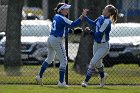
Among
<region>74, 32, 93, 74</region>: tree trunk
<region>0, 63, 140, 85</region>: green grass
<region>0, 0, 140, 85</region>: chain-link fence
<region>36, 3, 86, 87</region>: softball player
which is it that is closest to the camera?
<region>36, 3, 86, 87</region>: softball player

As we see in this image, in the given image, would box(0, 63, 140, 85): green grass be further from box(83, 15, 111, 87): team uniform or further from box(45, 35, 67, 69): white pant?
box(83, 15, 111, 87): team uniform

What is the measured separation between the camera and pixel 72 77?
1474cm

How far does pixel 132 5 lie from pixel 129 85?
2.81 m

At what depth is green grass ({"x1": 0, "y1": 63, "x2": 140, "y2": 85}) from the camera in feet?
46.1

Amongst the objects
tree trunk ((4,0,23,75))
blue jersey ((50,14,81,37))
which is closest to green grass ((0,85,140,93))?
blue jersey ((50,14,81,37))

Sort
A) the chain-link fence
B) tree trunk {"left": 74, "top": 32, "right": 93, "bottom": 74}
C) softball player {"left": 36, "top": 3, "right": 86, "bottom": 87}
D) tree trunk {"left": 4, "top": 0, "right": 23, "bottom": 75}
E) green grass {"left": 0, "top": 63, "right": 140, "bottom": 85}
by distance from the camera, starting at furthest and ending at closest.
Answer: tree trunk {"left": 4, "top": 0, "right": 23, "bottom": 75} < tree trunk {"left": 74, "top": 32, "right": 93, "bottom": 74} < the chain-link fence < green grass {"left": 0, "top": 63, "right": 140, "bottom": 85} < softball player {"left": 36, "top": 3, "right": 86, "bottom": 87}

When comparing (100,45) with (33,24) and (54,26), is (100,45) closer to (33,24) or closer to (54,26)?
(54,26)

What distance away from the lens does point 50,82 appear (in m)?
13.8

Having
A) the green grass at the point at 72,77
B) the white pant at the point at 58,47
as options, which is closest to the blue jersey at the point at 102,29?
the white pant at the point at 58,47

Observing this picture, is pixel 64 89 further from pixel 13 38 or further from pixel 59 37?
pixel 13 38

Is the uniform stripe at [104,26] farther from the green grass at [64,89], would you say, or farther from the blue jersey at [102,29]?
the green grass at [64,89]

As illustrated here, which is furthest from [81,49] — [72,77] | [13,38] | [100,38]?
[100,38]

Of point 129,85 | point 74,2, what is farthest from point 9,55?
point 74,2

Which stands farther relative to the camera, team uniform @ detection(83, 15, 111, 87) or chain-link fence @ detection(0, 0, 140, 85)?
chain-link fence @ detection(0, 0, 140, 85)
